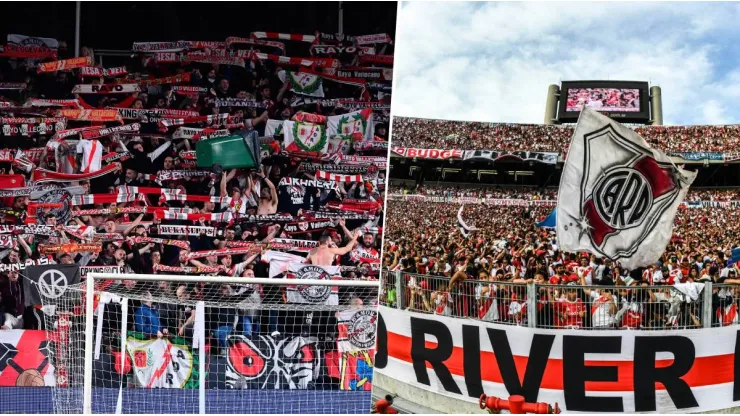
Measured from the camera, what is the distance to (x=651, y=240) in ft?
9.50

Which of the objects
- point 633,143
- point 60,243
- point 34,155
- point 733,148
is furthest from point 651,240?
point 34,155

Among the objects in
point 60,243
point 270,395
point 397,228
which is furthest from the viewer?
point 60,243

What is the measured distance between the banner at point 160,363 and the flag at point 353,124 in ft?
12.3

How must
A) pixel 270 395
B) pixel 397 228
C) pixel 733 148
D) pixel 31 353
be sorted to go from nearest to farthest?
pixel 397 228, pixel 733 148, pixel 270 395, pixel 31 353

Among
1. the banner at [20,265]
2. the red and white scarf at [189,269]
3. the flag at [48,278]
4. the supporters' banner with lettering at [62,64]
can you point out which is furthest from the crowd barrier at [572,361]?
the supporters' banner with lettering at [62,64]

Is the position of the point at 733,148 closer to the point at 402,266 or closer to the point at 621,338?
the point at 621,338

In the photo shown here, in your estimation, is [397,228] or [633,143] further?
[633,143]

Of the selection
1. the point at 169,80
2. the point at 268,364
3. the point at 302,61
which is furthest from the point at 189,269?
the point at 302,61

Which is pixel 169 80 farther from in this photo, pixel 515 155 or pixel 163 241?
pixel 515 155

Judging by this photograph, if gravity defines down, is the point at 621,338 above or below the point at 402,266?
below

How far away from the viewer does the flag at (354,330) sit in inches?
295

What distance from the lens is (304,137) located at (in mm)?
9922

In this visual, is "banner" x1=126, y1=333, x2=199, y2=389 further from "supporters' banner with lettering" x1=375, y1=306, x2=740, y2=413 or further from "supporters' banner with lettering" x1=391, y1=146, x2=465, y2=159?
"supporters' banner with lettering" x1=391, y1=146, x2=465, y2=159

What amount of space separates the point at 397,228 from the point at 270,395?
522cm
